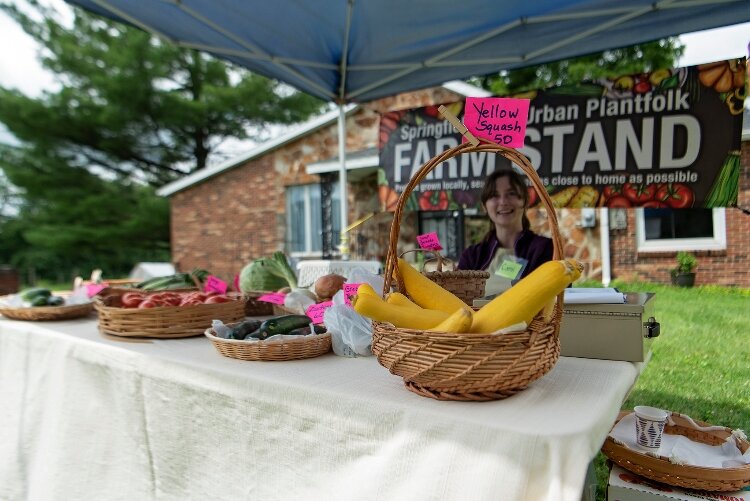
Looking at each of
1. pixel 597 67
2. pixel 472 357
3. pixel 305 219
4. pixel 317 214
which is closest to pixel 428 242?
pixel 472 357

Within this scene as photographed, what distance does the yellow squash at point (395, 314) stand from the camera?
90 cm

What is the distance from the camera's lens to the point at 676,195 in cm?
270

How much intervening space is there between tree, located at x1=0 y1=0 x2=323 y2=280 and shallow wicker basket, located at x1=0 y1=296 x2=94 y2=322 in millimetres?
13103

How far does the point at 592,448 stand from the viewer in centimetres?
77

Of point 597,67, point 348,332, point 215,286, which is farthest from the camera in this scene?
point 597,67

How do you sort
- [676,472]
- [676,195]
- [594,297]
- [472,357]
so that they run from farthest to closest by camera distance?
1. [676,195]
2. [594,297]
3. [676,472]
4. [472,357]

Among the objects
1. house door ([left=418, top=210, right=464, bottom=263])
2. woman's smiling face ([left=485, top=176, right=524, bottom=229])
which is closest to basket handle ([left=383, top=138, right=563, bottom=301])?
woman's smiling face ([left=485, top=176, right=524, bottom=229])

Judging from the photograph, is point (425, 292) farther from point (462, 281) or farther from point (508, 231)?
point (508, 231)

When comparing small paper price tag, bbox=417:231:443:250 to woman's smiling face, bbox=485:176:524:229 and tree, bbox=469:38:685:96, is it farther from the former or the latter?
tree, bbox=469:38:685:96

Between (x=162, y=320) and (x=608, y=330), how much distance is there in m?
1.30

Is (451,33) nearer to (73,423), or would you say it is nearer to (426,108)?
(426,108)

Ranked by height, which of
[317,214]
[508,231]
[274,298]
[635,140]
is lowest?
[274,298]

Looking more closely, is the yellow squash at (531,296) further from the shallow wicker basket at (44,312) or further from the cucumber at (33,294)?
the cucumber at (33,294)

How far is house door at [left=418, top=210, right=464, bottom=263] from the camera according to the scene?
895cm
